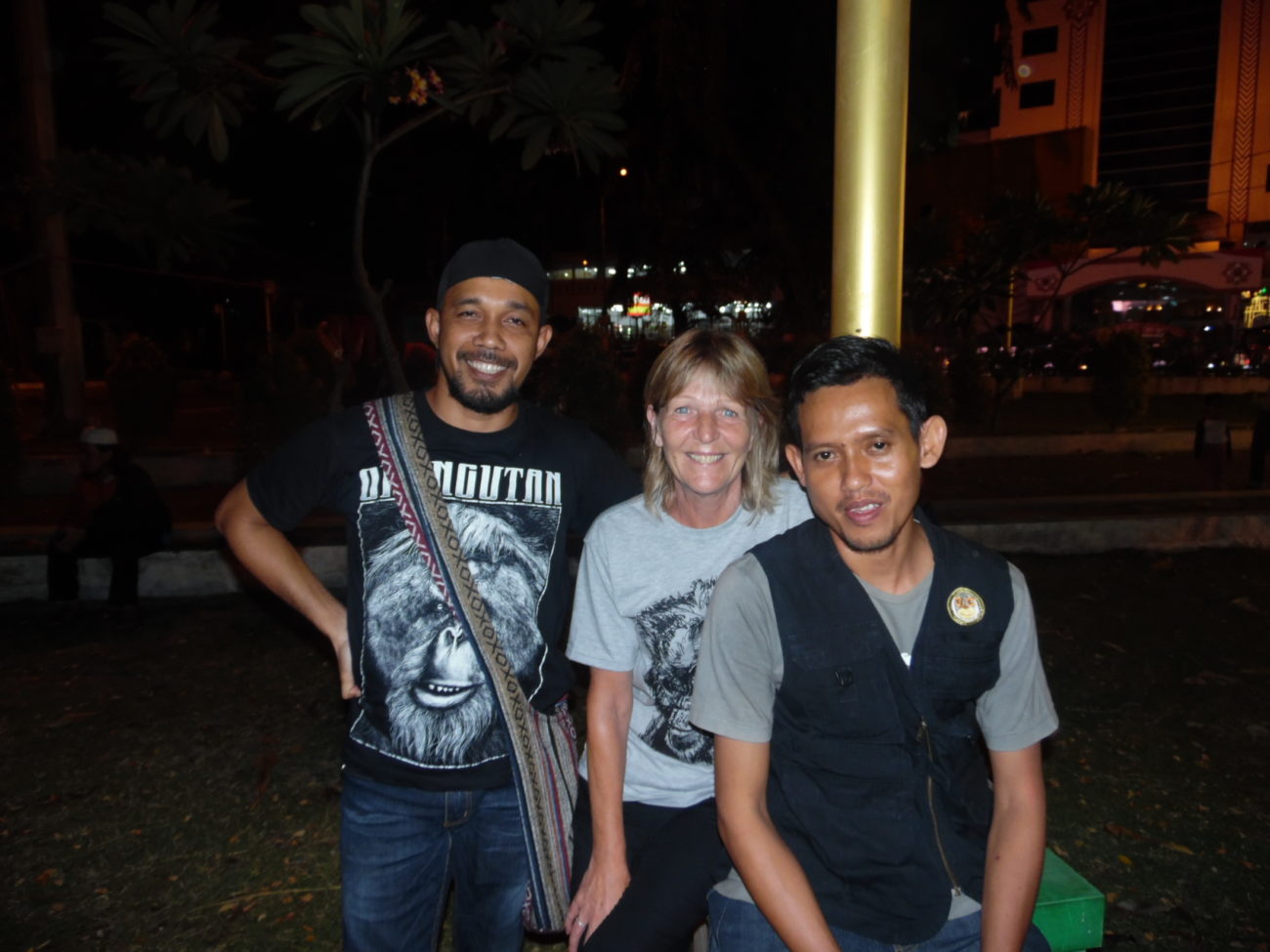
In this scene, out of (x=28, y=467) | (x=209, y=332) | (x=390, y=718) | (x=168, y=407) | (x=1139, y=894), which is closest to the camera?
(x=390, y=718)

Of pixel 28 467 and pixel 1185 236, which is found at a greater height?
pixel 1185 236

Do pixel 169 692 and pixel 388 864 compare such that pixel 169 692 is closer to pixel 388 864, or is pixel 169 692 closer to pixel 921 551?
pixel 388 864

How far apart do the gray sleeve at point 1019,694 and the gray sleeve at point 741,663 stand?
0.51m

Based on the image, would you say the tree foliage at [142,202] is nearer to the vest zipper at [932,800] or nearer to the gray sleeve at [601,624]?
the gray sleeve at [601,624]

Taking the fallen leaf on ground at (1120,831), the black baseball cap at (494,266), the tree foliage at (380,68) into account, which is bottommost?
the fallen leaf on ground at (1120,831)

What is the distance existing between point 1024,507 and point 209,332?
3924 cm

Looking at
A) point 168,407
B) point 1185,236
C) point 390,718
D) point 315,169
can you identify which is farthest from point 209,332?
point 390,718

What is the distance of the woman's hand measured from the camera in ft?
7.90

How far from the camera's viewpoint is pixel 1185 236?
13188mm

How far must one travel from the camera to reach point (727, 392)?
2549 mm

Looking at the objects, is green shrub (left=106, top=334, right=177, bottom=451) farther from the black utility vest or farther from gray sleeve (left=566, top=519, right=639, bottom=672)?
the black utility vest

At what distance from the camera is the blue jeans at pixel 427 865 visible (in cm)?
236

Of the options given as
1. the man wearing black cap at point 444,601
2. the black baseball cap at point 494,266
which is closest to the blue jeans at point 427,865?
the man wearing black cap at point 444,601

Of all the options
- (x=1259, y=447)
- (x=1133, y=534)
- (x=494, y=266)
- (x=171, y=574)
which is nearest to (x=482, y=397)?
(x=494, y=266)
